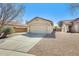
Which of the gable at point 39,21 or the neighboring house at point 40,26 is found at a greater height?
the gable at point 39,21

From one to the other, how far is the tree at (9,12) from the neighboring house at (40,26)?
0.57 ft

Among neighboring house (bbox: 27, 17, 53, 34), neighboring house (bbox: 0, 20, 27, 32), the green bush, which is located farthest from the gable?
the green bush

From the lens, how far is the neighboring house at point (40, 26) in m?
2.11

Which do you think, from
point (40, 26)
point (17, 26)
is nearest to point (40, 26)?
point (40, 26)

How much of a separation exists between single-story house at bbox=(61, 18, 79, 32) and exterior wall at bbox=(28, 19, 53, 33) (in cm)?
15

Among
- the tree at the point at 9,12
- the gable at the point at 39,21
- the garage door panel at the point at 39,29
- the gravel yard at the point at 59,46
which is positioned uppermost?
the tree at the point at 9,12

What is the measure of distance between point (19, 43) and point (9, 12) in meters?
0.37

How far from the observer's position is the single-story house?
6.90ft

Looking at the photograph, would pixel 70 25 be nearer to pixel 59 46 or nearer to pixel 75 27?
A: pixel 75 27

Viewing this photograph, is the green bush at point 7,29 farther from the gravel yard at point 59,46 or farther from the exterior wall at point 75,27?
the exterior wall at point 75,27

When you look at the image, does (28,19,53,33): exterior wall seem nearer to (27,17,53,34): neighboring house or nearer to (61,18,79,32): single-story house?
(27,17,53,34): neighboring house

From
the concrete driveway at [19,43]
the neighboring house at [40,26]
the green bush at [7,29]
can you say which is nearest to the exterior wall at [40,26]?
the neighboring house at [40,26]

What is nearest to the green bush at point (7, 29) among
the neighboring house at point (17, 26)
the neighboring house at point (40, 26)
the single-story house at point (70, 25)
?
the neighboring house at point (17, 26)

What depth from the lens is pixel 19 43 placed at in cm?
211
